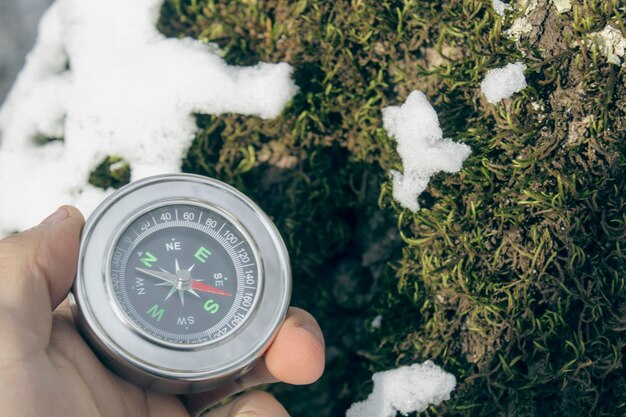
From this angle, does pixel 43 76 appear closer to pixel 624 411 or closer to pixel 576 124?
pixel 576 124

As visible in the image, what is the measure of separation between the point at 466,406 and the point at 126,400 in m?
1.05

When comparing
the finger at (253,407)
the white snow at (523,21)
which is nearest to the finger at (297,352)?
the finger at (253,407)

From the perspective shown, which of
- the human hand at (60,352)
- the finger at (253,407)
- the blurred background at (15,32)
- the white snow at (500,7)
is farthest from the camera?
the blurred background at (15,32)

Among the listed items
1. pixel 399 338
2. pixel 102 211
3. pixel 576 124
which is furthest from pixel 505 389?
pixel 102 211

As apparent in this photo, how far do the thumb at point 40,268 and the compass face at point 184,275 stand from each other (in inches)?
5.1

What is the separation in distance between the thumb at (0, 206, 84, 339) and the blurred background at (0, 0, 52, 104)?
128cm

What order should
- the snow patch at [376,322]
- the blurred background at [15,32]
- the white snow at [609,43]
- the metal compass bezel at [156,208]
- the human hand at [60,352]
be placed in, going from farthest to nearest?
the blurred background at [15,32], the snow patch at [376,322], the white snow at [609,43], the metal compass bezel at [156,208], the human hand at [60,352]

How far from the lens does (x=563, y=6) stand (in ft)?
7.32

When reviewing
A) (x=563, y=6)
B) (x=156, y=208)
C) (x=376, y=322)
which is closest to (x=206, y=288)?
(x=156, y=208)

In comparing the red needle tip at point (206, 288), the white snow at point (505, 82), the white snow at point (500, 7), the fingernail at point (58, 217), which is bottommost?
the red needle tip at point (206, 288)

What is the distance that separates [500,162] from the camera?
228 cm

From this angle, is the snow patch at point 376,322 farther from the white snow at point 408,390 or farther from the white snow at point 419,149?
the white snow at point 419,149

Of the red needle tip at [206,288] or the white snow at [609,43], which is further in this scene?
the white snow at [609,43]

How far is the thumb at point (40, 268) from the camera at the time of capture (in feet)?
6.02
